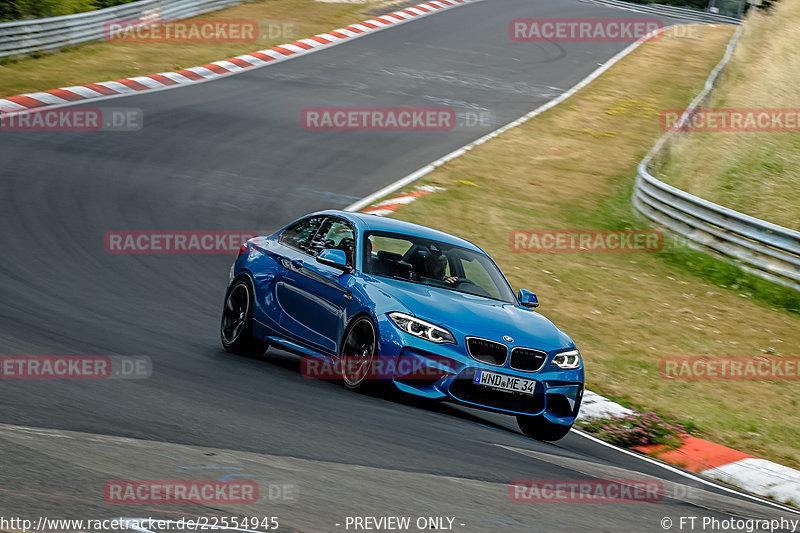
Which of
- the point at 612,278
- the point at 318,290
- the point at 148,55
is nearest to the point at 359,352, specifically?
the point at 318,290

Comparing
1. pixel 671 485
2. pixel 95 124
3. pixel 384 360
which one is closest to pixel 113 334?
pixel 384 360

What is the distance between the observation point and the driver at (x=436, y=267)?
924 cm

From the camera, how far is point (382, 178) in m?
20.4

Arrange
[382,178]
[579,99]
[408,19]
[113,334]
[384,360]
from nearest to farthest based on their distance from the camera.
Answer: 1. [384,360]
2. [113,334]
3. [382,178]
4. [579,99]
5. [408,19]

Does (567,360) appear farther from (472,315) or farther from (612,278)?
(612,278)

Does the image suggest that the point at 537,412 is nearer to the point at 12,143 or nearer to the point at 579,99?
the point at 12,143

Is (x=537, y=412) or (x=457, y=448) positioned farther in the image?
(x=537, y=412)

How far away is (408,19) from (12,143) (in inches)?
870

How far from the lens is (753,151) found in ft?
74.7

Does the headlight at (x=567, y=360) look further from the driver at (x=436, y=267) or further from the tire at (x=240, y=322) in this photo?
the tire at (x=240, y=322)

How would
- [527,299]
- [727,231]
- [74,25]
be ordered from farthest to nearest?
[74,25] < [727,231] < [527,299]

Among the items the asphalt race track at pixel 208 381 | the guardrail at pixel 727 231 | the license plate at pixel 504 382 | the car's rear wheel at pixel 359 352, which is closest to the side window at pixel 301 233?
the asphalt race track at pixel 208 381

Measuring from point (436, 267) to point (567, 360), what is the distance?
4.76ft

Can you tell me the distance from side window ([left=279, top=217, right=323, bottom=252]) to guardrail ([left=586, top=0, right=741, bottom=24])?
40523 millimetres
